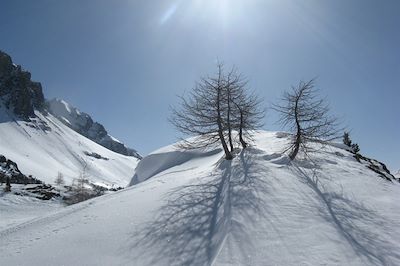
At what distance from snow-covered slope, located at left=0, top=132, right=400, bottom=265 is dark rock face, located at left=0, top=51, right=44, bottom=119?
182 meters

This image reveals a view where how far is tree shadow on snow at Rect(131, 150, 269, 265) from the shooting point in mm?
7997

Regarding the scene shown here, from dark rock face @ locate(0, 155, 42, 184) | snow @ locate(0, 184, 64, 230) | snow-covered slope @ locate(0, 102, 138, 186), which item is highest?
snow-covered slope @ locate(0, 102, 138, 186)

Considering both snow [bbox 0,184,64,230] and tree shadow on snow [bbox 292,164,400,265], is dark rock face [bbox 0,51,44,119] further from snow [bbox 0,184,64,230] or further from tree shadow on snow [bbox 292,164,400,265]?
tree shadow on snow [bbox 292,164,400,265]

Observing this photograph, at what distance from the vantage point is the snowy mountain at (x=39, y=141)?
134 metres

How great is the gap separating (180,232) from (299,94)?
13056 mm

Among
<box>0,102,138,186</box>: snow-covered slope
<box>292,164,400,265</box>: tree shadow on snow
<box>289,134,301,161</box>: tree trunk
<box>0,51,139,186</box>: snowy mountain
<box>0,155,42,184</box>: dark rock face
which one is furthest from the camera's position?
<box>0,51,139,186</box>: snowy mountain

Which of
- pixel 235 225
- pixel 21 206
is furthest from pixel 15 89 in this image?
pixel 235 225

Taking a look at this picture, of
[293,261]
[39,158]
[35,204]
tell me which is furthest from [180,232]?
[39,158]

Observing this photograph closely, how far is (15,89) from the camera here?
179250mm

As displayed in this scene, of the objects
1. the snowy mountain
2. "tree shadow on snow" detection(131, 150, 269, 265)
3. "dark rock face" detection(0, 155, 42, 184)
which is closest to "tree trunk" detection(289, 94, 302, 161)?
"tree shadow on snow" detection(131, 150, 269, 265)

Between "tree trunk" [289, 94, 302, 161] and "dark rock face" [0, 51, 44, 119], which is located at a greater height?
"dark rock face" [0, 51, 44, 119]

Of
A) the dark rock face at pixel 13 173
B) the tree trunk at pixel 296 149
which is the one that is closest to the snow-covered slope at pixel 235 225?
the tree trunk at pixel 296 149

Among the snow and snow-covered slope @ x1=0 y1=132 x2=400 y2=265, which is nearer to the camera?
snow-covered slope @ x1=0 y1=132 x2=400 y2=265

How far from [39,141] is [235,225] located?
162m
